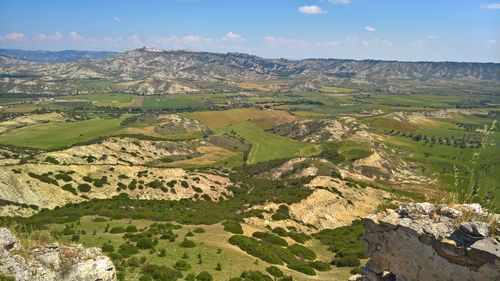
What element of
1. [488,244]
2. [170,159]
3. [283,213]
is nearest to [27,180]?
[283,213]

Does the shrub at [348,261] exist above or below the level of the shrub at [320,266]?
below

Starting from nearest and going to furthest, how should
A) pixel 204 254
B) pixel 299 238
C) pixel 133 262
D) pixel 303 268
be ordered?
1. pixel 133 262
2. pixel 204 254
3. pixel 303 268
4. pixel 299 238

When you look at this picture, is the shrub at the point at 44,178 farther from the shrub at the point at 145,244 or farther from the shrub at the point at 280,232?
the shrub at the point at 145,244

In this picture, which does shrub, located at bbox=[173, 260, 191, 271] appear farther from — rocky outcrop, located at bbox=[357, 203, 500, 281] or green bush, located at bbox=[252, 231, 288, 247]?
green bush, located at bbox=[252, 231, 288, 247]

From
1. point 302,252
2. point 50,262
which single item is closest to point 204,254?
point 302,252

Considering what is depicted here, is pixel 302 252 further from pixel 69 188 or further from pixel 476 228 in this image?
pixel 69 188

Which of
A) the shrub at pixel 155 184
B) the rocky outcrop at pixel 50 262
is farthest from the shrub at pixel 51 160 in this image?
the rocky outcrop at pixel 50 262
